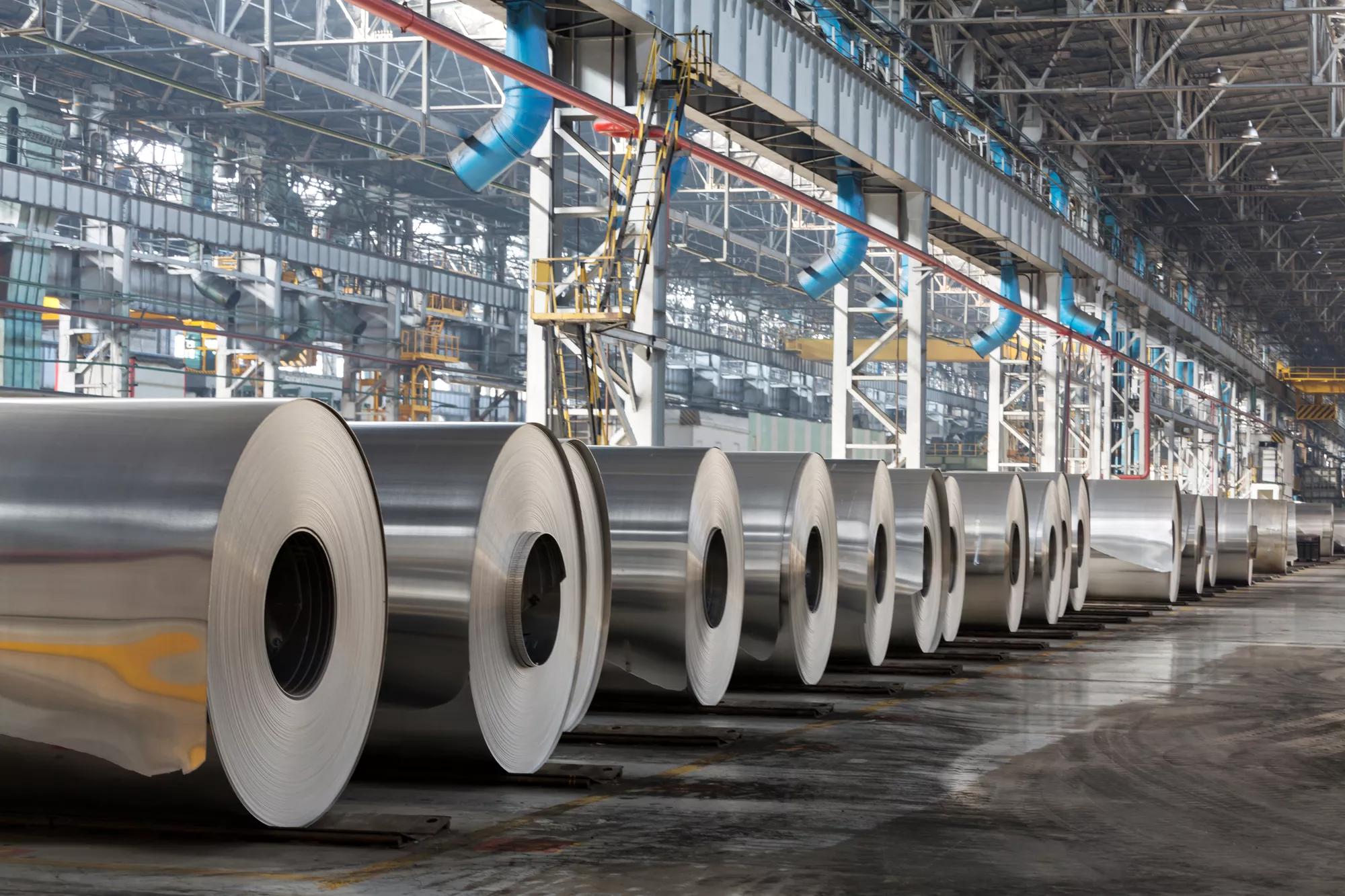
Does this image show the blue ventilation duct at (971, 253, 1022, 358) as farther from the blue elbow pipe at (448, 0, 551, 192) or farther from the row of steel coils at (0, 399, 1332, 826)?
the row of steel coils at (0, 399, 1332, 826)

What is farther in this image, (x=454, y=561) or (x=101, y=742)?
(x=454, y=561)

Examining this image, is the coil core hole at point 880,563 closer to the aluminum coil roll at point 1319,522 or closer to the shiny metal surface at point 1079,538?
the shiny metal surface at point 1079,538

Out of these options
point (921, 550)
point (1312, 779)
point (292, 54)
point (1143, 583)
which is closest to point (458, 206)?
point (292, 54)

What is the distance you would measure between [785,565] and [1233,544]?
1618 centimetres

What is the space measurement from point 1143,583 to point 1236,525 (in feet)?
20.6

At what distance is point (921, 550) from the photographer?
Answer: 11086mm

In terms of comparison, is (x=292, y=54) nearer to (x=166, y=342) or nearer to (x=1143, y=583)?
(x=166, y=342)

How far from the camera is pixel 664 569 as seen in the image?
7617 millimetres

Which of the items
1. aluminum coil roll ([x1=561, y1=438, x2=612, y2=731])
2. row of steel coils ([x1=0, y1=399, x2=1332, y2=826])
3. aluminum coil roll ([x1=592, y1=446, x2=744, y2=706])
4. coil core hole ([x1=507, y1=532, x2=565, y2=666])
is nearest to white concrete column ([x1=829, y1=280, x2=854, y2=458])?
row of steel coils ([x1=0, y1=399, x2=1332, y2=826])

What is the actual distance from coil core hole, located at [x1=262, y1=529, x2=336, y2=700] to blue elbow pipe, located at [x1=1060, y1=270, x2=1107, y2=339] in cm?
2520

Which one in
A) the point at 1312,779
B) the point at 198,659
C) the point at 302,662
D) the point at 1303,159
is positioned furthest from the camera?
the point at 1303,159

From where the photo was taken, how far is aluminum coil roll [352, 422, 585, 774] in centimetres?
563

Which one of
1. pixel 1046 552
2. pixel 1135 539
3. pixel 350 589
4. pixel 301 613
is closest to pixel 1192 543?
pixel 1135 539

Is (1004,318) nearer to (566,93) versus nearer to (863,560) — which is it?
(566,93)
